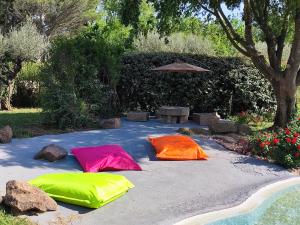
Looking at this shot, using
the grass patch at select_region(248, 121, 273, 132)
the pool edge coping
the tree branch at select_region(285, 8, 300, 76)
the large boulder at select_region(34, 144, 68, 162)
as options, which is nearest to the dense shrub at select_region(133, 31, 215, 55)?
the grass patch at select_region(248, 121, 273, 132)

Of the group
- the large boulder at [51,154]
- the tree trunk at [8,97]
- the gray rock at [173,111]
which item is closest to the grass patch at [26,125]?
the tree trunk at [8,97]

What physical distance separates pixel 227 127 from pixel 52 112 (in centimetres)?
503

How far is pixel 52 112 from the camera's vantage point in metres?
12.2

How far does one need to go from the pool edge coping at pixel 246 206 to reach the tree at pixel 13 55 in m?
12.0

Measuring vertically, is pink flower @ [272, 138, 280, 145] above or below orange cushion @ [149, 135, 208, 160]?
above

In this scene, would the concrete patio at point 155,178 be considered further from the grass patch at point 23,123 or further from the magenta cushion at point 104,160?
the grass patch at point 23,123

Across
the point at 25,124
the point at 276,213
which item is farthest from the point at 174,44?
the point at 276,213

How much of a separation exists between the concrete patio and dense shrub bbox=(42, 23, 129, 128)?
1224 millimetres

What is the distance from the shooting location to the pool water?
6.28 meters

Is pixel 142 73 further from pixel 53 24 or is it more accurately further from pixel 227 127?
pixel 53 24

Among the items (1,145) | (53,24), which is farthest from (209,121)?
(53,24)

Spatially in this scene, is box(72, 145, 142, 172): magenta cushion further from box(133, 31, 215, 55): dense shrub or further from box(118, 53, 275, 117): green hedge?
box(133, 31, 215, 55): dense shrub

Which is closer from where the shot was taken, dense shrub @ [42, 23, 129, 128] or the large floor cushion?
the large floor cushion

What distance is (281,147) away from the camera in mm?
9359
